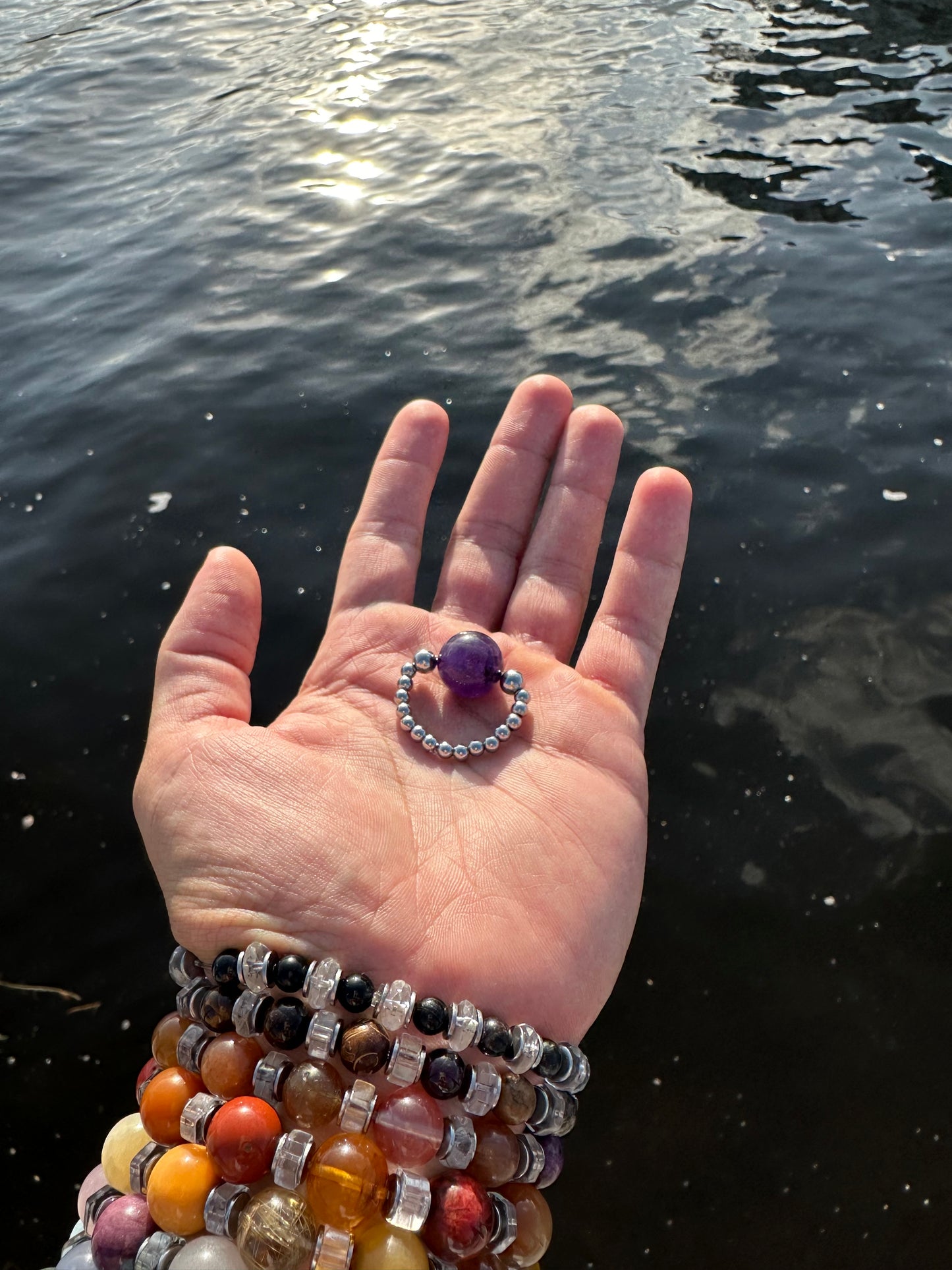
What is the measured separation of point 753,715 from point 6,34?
30.9 feet

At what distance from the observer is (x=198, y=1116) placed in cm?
183

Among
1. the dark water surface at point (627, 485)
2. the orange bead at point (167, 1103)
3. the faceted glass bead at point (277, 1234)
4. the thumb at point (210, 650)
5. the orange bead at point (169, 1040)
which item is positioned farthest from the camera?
the dark water surface at point (627, 485)

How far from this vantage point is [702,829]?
268 cm

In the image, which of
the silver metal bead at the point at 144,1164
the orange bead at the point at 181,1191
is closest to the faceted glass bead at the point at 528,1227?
the orange bead at the point at 181,1191

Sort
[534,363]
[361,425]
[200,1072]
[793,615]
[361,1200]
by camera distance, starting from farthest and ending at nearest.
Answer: [534,363], [361,425], [793,615], [200,1072], [361,1200]

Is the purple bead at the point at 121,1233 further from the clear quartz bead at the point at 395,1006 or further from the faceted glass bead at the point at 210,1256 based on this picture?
the clear quartz bead at the point at 395,1006

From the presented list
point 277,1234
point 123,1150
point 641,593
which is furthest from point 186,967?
point 641,593

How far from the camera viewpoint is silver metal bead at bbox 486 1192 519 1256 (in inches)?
69.9

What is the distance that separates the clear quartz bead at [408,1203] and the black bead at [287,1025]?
311 millimetres

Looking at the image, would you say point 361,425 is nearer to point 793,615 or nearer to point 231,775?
point 793,615

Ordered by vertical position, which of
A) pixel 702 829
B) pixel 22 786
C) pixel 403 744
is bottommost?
pixel 702 829

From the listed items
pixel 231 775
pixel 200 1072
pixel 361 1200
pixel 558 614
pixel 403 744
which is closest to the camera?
pixel 361 1200

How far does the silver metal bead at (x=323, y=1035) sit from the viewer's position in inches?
71.0

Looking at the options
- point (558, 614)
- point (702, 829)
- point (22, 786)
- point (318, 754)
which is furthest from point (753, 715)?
point (22, 786)
